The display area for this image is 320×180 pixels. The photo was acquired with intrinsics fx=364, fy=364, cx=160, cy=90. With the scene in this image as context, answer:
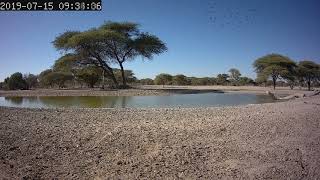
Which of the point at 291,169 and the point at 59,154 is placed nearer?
the point at 291,169

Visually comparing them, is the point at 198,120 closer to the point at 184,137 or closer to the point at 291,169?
the point at 184,137

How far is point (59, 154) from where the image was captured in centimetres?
784

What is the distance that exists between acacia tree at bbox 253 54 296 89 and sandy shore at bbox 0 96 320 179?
49.2 metres

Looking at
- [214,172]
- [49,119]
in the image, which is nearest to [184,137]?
[214,172]

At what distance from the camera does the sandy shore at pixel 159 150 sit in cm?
703

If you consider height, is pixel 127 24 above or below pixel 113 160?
above

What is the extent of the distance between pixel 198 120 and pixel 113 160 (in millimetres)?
4651

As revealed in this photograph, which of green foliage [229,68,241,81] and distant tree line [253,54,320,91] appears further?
green foliage [229,68,241,81]

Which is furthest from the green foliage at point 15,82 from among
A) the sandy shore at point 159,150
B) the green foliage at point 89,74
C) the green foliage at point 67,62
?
the sandy shore at point 159,150

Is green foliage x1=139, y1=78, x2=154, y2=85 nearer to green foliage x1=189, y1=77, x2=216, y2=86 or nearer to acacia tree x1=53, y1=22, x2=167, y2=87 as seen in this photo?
green foliage x1=189, y1=77, x2=216, y2=86

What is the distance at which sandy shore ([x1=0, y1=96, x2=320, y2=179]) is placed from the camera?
23.1 feet

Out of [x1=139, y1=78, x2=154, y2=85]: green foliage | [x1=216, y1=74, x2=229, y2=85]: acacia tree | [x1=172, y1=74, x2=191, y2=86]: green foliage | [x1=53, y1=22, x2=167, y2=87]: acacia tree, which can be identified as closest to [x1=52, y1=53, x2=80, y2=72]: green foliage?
[x1=53, y1=22, x2=167, y2=87]: acacia tree

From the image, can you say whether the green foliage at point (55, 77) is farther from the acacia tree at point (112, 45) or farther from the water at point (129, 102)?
the water at point (129, 102)

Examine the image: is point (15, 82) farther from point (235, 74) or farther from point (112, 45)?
point (235, 74)
